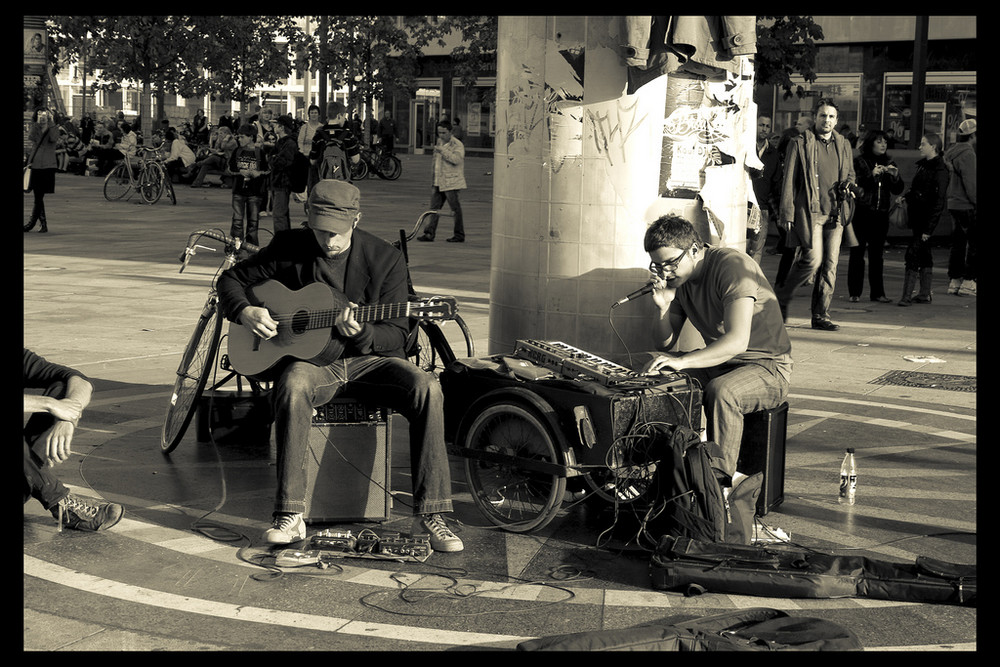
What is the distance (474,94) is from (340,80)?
7.40 metres

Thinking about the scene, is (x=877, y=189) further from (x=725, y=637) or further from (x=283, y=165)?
(x=725, y=637)

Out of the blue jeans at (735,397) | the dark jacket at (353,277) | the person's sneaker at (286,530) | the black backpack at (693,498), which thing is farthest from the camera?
the dark jacket at (353,277)

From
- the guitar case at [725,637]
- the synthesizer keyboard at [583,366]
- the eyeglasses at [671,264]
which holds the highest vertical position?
the eyeglasses at [671,264]

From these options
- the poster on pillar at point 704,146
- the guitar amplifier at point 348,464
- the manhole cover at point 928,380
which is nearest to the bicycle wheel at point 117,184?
the manhole cover at point 928,380

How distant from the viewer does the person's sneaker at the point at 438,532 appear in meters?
5.34

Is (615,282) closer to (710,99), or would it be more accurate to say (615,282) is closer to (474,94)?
(710,99)

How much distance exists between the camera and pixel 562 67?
6.62 metres

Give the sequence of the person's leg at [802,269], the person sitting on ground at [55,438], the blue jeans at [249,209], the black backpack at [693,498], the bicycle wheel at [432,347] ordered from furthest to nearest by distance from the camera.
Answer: the blue jeans at [249,209] → the person's leg at [802,269] → the bicycle wheel at [432,347] → the black backpack at [693,498] → the person sitting on ground at [55,438]

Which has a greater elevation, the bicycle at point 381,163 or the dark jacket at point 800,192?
the bicycle at point 381,163

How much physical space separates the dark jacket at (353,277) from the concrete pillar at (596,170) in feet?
3.69

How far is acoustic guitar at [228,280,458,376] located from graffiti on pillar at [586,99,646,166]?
1338mm

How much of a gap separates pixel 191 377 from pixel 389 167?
92.7 ft

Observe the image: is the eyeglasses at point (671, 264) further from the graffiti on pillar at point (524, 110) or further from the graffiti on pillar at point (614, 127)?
the graffiti on pillar at point (524, 110)

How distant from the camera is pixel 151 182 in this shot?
2448cm
